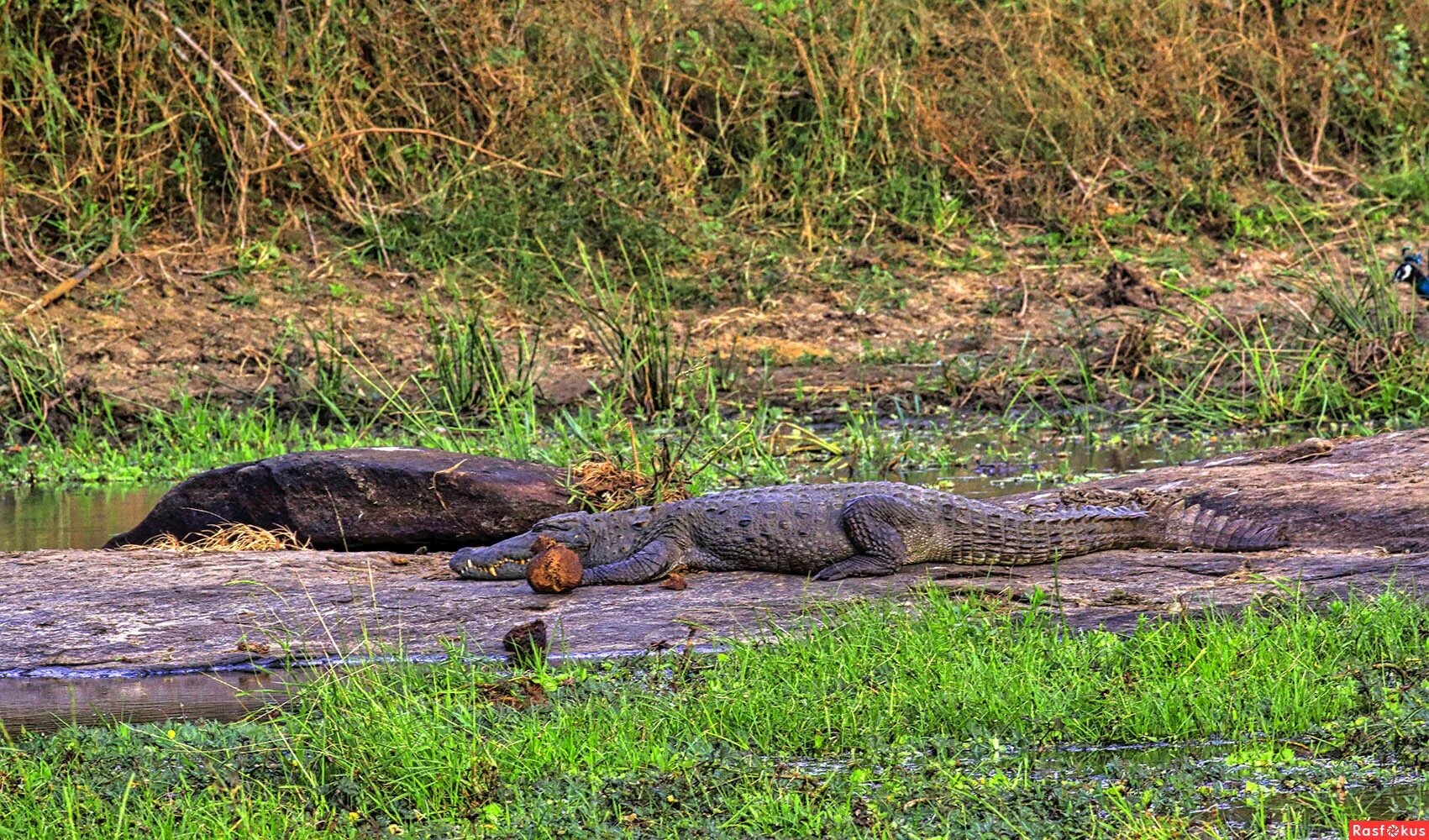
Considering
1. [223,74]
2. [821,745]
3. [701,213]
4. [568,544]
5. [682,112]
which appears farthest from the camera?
[682,112]

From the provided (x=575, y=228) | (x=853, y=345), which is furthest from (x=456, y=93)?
(x=853, y=345)

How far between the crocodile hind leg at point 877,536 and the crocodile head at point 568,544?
71 centimetres

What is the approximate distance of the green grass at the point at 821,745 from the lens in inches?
136

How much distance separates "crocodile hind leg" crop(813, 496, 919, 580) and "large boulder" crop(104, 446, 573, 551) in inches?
61.4

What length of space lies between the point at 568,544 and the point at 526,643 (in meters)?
1.24

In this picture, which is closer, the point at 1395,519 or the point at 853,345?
the point at 1395,519

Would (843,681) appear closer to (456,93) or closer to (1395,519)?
(1395,519)

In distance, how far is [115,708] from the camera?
458 centimetres

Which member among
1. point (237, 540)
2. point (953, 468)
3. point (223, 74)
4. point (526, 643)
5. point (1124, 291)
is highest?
point (223, 74)

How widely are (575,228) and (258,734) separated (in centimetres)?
882

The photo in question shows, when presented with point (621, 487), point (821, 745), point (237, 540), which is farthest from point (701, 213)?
point (821, 745)

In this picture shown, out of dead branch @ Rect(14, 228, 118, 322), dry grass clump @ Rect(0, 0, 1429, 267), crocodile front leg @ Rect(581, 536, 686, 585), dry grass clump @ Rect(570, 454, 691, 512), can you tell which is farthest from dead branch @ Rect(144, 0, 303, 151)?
crocodile front leg @ Rect(581, 536, 686, 585)

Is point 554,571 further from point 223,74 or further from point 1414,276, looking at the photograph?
point 223,74

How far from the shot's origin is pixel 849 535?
5.85m
